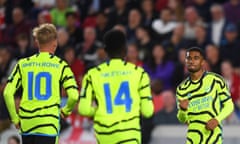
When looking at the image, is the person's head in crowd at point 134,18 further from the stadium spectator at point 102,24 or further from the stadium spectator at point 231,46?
the stadium spectator at point 231,46

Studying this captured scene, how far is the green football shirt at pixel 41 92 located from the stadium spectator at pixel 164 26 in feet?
25.9

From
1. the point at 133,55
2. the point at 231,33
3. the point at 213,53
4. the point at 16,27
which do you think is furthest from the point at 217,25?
the point at 16,27

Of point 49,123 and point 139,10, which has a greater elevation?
point 139,10

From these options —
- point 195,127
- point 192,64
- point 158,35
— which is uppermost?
point 158,35

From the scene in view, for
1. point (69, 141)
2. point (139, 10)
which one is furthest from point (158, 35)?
point (69, 141)

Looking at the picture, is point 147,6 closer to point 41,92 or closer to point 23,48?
point 23,48

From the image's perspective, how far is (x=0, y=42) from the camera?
20.2m

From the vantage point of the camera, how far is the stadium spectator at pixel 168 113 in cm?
1603

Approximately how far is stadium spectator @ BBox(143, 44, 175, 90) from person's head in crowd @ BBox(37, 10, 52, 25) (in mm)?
3011

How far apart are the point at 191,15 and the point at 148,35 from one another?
0.92 meters

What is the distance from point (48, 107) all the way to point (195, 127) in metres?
1.77

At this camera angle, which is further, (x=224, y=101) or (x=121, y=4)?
(x=121, y=4)

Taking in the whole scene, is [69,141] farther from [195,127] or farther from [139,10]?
[195,127]

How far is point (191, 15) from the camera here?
723 inches
